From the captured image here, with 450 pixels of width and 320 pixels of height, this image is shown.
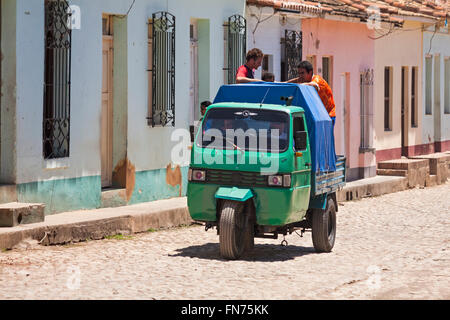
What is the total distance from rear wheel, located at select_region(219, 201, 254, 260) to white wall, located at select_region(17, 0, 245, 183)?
→ 3.33 metres

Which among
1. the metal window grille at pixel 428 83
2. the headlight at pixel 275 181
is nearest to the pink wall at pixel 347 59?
the metal window grille at pixel 428 83

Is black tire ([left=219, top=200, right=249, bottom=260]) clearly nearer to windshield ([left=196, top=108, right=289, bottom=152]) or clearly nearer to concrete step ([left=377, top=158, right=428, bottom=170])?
windshield ([left=196, top=108, right=289, bottom=152])

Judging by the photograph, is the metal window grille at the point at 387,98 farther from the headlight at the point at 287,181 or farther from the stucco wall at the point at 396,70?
the headlight at the point at 287,181

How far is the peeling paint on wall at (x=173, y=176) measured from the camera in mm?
18328

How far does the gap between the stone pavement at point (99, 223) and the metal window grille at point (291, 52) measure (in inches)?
208

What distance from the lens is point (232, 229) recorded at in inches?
483

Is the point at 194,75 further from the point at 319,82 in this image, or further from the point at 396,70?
the point at 396,70

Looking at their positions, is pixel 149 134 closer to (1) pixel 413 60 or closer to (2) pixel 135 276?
(2) pixel 135 276

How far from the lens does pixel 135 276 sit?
11195 mm

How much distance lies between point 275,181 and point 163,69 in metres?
6.16

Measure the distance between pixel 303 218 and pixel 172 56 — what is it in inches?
235

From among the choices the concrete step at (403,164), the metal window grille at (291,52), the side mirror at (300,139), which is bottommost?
the concrete step at (403,164)

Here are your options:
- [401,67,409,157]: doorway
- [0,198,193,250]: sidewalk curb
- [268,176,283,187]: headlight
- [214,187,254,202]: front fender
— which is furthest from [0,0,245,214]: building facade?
[401,67,409,157]: doorway

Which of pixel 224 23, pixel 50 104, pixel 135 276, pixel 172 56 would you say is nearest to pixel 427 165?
pixel 224 23
